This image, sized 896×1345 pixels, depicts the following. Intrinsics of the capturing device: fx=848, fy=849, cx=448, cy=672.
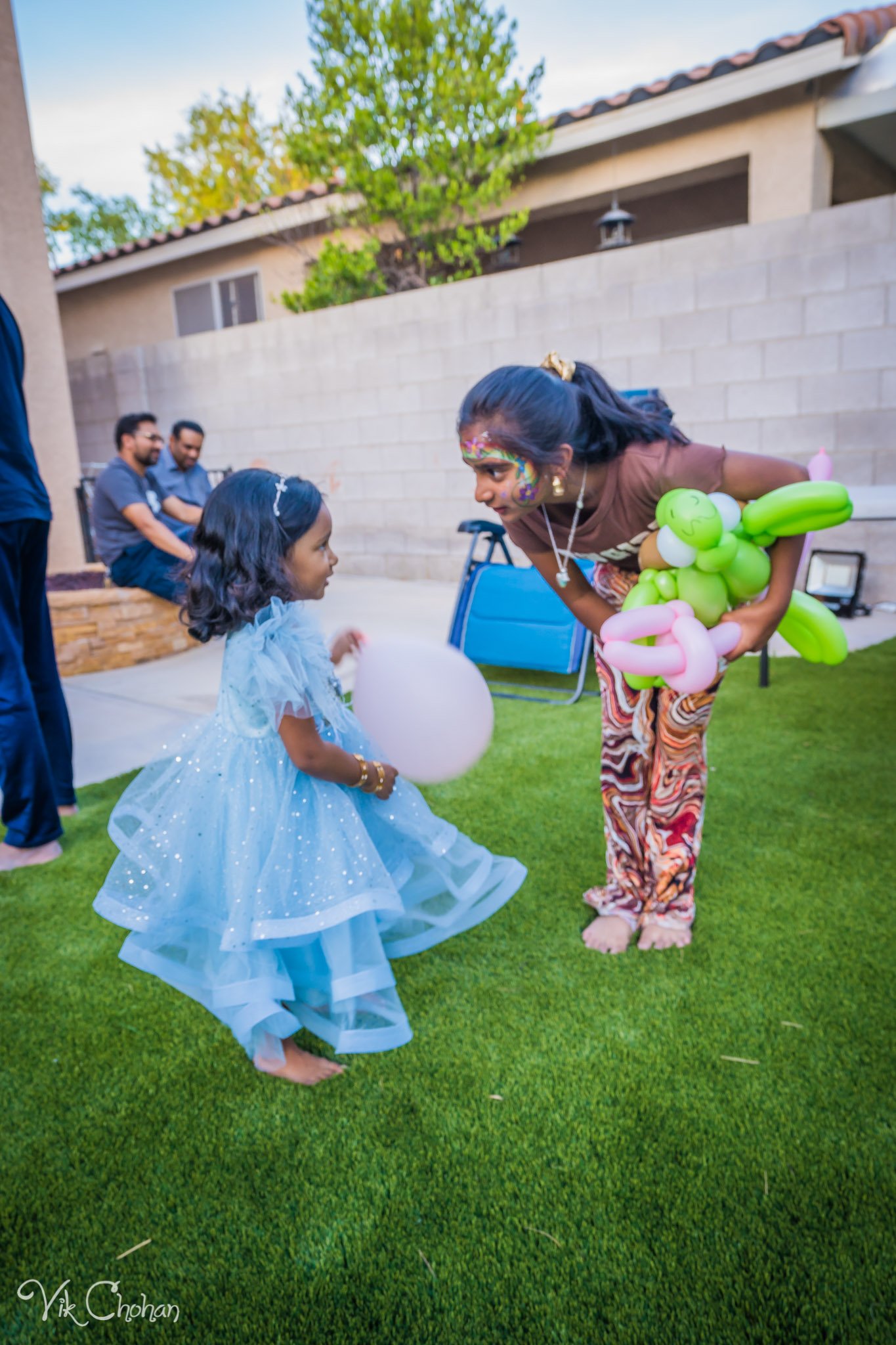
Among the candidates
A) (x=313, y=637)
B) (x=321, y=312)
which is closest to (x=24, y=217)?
(x=321, y=312)

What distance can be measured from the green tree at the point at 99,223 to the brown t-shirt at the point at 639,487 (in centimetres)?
2570

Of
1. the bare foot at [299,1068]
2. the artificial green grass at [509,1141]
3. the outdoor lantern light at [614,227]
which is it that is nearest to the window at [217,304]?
the outdoor lantern light at [614,227]

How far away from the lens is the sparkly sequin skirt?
1.55 metres

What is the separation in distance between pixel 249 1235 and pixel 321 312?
7321mm

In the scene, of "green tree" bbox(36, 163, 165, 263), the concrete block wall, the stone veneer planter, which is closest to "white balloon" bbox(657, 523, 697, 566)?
the stone veneer planter

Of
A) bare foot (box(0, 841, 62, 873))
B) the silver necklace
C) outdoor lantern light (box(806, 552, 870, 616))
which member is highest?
the silver necklace

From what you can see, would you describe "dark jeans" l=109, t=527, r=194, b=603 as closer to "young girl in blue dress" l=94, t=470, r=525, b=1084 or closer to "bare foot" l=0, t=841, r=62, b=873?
"bare foot" l=0, t=841, r=62, b=873

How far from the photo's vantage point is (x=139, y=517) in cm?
447

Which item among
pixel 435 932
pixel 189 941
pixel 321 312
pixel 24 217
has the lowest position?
pixel 435 932

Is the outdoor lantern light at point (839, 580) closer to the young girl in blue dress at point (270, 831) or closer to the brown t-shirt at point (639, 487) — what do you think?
the brown t-shirt at point (639, 487)

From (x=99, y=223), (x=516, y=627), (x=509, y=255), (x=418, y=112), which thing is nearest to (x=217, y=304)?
(x=418, y=112)

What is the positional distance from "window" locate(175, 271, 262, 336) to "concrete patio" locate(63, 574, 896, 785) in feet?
18.3

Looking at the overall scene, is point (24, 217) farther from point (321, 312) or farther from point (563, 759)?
point (563, 759)

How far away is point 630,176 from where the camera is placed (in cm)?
795
